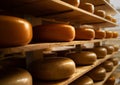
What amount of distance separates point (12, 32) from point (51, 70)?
558 mm

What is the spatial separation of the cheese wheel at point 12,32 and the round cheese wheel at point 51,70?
46cm

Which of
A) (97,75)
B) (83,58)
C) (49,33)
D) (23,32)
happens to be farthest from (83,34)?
(23,32)

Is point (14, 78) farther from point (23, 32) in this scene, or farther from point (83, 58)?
point (83, 58)

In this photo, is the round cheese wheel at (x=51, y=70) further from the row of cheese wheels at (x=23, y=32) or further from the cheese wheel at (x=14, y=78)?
the cheese wheel at (x=14, y=78)

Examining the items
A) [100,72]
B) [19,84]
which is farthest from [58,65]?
[100,72]

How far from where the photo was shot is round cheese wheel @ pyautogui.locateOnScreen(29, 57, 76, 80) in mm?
1254

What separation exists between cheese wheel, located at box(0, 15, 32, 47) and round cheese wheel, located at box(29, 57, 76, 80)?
0.46m

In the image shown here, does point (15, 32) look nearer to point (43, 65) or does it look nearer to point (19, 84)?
Answer: point (19, 84)

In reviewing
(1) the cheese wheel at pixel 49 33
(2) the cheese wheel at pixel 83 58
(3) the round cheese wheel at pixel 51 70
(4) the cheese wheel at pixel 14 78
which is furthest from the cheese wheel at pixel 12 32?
(2) the cheese wheel at pixel 83 58

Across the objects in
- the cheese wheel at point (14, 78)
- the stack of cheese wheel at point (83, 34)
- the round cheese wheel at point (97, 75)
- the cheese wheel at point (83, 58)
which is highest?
the stack of cheese wheel at point (83, 34)

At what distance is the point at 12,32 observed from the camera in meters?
0.77

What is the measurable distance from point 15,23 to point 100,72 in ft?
5.68

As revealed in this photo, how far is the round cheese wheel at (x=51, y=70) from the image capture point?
125cm

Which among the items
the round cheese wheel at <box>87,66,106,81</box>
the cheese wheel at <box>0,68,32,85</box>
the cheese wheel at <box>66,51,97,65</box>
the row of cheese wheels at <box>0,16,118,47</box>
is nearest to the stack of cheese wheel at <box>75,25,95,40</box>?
the cheese wheel at <box>66,51,97,65</box>
